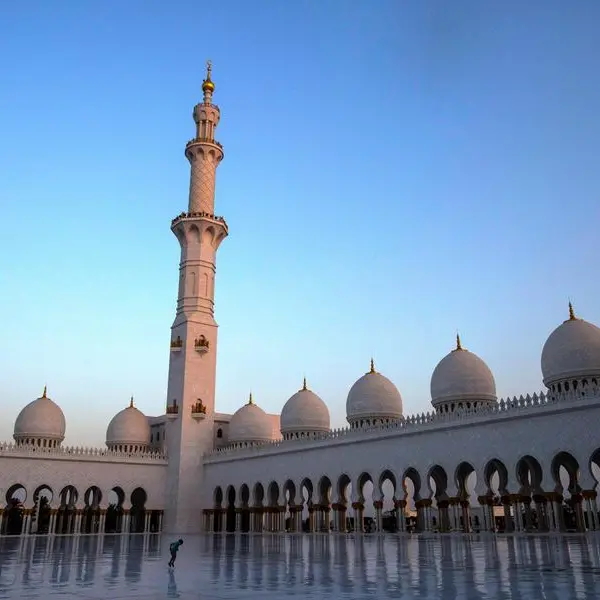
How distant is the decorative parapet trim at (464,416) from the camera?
20875mm

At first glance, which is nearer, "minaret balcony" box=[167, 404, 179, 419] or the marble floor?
the marble floor

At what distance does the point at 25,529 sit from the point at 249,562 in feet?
81.8

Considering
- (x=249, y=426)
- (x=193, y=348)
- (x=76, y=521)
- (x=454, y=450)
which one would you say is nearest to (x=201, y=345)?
(x=193, y=348)

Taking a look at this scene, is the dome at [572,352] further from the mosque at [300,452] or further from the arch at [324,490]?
the arch at [324,490]

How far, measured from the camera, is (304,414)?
117 feet

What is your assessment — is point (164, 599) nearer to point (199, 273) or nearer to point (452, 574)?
point (452, 574)

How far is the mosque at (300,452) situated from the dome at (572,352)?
0.05m

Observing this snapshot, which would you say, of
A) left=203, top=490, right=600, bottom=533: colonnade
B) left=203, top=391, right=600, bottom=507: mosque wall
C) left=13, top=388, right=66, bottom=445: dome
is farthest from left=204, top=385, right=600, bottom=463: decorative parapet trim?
left=13, top=388, right=66, bottom=445: dome

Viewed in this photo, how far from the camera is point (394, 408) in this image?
107 feet

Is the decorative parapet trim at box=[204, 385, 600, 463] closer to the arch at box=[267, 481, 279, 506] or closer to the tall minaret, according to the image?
the arch at box=[267, 481, 279, 506]

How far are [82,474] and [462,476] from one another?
19851mm

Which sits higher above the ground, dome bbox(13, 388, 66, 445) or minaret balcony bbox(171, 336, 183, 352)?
minaret balcony bbox(171, 336, 183, 352)

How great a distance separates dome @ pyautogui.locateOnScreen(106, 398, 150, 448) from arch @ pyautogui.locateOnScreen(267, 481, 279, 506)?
32.5ft

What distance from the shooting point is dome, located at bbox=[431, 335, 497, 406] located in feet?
92.1
